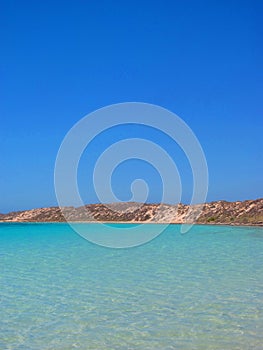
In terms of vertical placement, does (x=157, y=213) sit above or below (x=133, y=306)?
above

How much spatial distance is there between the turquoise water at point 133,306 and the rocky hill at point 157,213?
46.8 meters

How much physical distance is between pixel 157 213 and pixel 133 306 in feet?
271

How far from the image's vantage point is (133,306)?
394 inches

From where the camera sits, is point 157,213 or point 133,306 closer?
point 133,306

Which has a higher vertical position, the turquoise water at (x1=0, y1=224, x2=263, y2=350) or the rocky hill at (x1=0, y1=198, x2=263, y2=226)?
the rocky hill at (x1=0, y1=198, x2=263, y2=226)

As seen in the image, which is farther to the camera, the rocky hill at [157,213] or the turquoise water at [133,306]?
the rocky hill at [157,213]

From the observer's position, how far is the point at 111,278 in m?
14.2

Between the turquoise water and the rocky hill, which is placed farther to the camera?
the rocky hill

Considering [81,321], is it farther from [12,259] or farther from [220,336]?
[12,259]

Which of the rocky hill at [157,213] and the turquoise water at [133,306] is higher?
the rocky hill at [157,213]

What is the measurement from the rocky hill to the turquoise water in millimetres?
46817

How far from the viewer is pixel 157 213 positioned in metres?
92.3

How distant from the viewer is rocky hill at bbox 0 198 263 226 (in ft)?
228

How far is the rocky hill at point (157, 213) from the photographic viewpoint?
69562 millimetres
